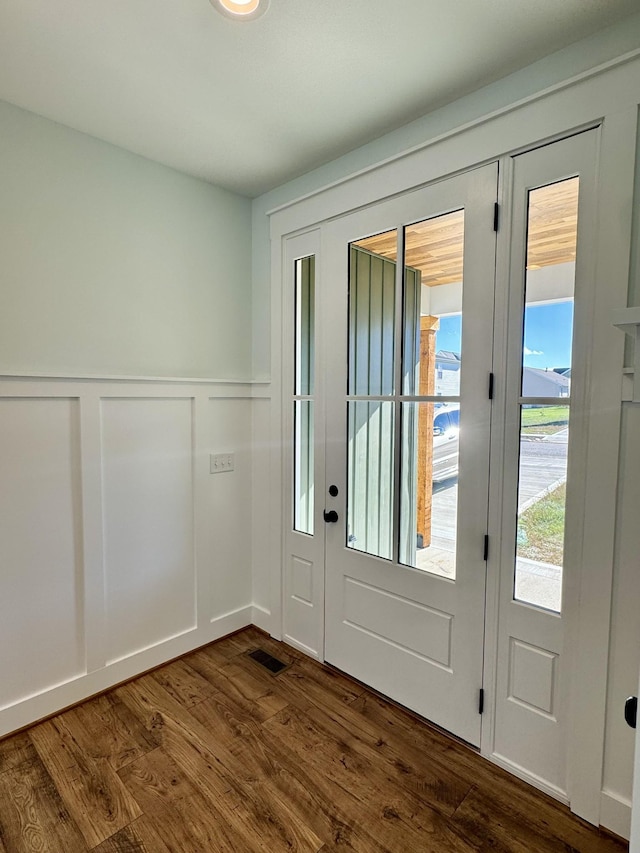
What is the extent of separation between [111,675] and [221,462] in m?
1.18

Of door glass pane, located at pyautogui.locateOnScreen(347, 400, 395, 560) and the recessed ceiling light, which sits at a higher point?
the recessed ceiling light

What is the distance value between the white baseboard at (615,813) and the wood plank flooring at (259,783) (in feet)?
0.17

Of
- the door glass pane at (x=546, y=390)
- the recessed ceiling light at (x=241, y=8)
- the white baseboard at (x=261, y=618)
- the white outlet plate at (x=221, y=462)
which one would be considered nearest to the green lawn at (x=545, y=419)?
the door glass pane at (x=546, y=390)

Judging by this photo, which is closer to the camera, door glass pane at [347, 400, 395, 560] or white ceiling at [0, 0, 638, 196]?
white ceiling at [0, 0, 638, 196]

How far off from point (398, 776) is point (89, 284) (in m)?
2.44

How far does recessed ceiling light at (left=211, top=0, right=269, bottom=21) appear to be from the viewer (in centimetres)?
129

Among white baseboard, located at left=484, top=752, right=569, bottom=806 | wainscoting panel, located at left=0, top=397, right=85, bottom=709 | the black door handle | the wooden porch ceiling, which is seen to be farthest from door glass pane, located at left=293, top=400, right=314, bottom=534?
the black door handle

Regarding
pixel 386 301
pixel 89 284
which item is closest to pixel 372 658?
pixel 386 301

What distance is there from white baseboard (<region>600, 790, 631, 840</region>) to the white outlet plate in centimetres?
212

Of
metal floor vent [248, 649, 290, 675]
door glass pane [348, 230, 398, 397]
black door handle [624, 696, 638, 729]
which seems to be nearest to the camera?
black door handle [624, 696, 638, 729]

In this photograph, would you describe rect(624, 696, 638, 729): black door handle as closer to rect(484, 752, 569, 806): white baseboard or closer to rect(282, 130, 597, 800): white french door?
rect(282, 130, 597, 800): white french door

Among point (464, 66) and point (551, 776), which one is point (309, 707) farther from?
point (464, 66)

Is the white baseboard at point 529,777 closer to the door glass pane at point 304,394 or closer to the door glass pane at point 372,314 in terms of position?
the door glass pane at point 304,394

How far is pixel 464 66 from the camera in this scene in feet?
5.18
